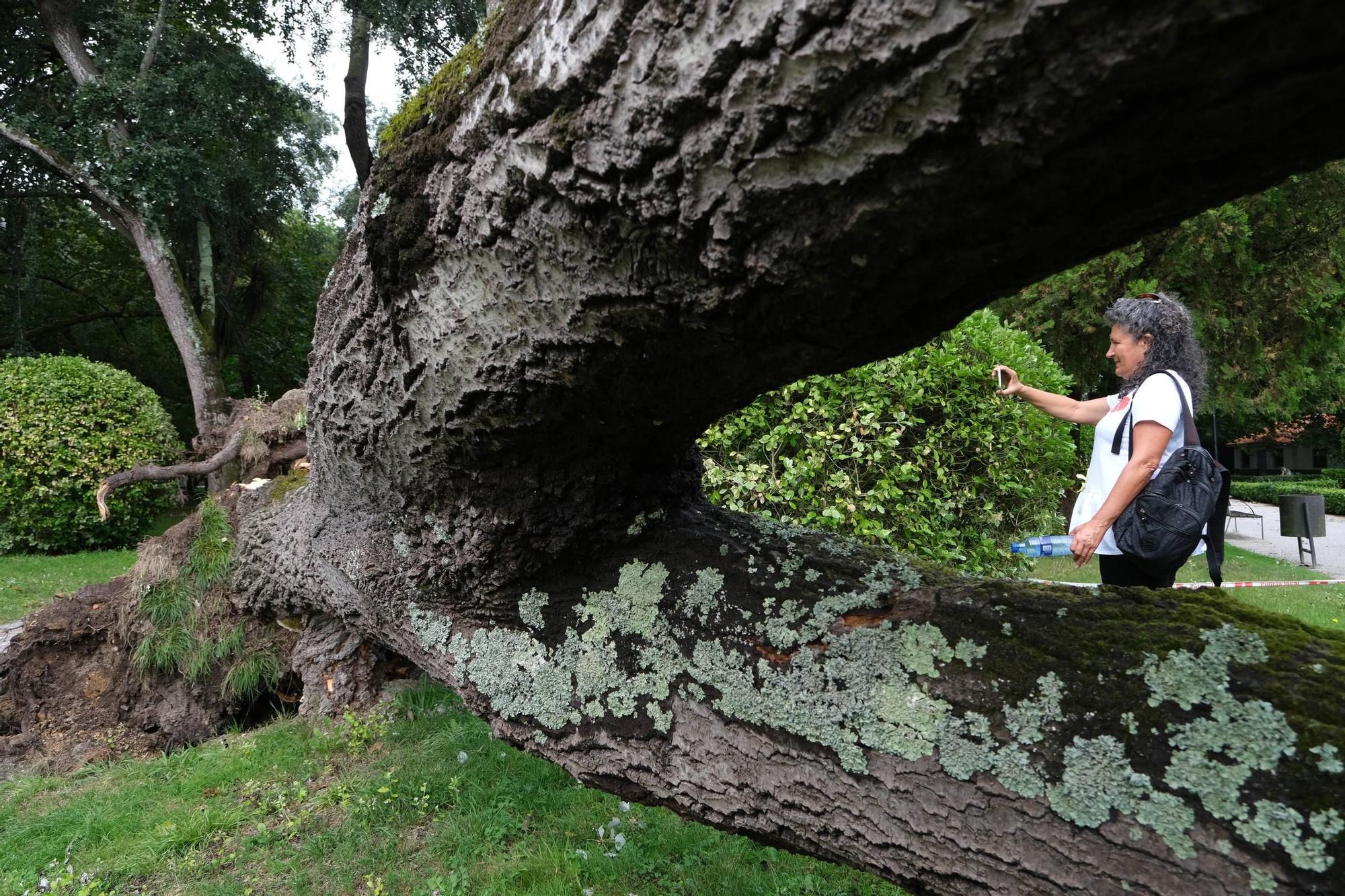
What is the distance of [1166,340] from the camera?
2938 mm

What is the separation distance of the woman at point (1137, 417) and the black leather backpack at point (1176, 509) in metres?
0.04

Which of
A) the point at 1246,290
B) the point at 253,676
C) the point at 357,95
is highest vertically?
the point at 357,95

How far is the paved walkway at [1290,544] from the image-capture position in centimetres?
1078

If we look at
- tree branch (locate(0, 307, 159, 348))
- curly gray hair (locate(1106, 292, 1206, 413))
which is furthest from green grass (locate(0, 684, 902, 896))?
tree branch (locate(0, 307, 159, 348))

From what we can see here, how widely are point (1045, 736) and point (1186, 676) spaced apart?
0.26 m

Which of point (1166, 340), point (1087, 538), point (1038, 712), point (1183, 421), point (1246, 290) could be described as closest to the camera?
point (1038, 712)

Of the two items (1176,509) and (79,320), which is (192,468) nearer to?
(1176,509)

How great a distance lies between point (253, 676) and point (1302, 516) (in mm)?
13097

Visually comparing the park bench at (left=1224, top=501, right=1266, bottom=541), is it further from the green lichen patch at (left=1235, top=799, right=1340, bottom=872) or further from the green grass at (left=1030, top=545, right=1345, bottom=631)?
the green lichen patch at (left=1235, top=799, right=1340, bottom=872)

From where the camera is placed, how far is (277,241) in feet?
56.1

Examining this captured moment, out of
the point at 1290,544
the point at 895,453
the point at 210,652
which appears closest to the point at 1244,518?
the point at 1290,544

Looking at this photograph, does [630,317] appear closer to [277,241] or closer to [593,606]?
A: [593,606]

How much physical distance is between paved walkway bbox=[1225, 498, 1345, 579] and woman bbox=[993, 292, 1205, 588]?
8715 millimetres

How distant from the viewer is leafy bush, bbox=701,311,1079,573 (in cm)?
436
